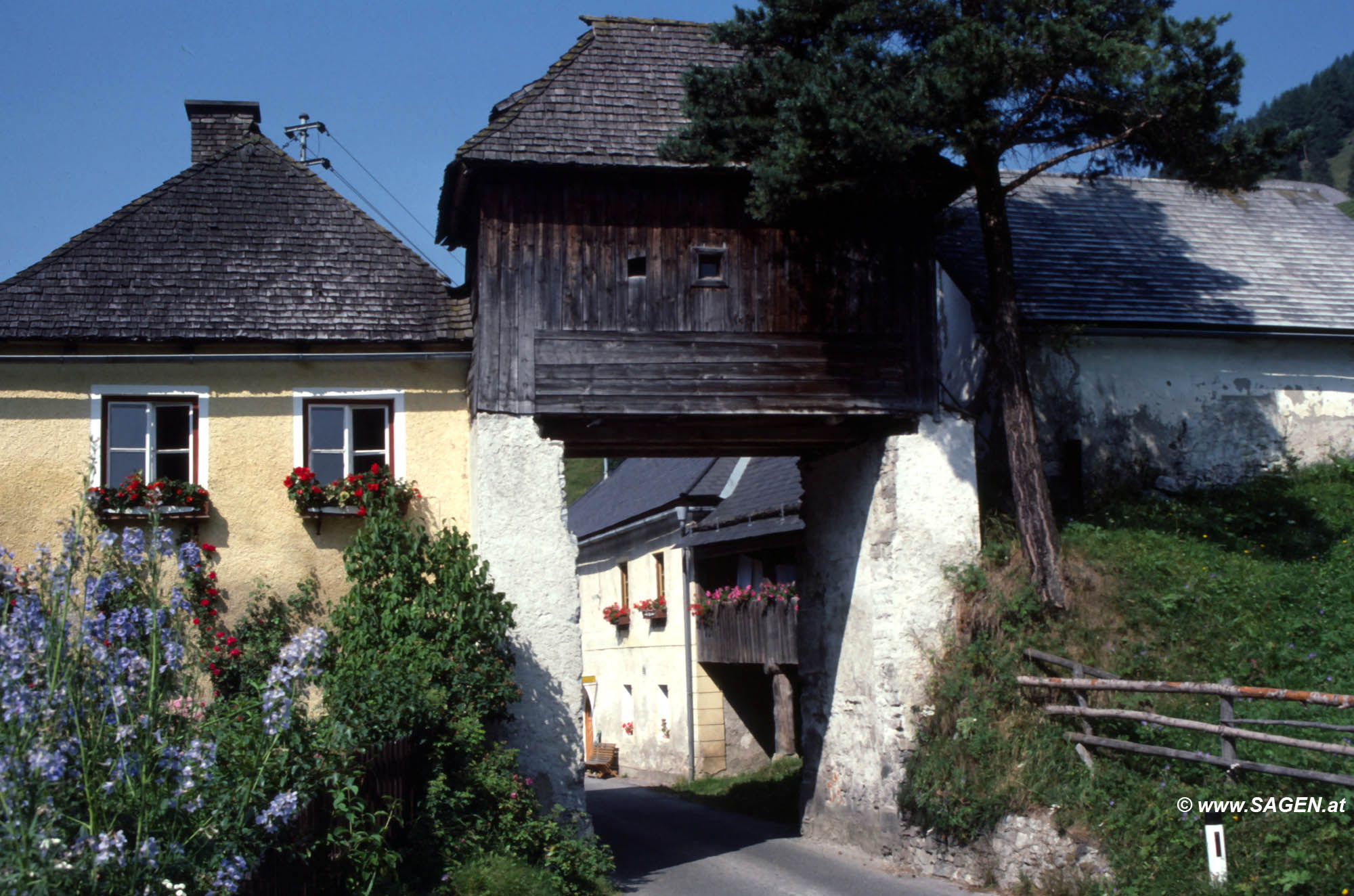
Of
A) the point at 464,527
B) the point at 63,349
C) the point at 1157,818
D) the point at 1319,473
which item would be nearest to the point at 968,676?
the point at 1157,818

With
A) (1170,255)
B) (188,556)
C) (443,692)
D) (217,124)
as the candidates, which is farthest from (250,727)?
(1170,255)

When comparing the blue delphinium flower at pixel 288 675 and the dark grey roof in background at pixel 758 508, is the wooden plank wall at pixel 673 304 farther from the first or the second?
the blue delphinium flower at pixel 288 675

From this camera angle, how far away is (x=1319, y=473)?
14.7m

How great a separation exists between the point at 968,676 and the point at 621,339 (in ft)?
15.6

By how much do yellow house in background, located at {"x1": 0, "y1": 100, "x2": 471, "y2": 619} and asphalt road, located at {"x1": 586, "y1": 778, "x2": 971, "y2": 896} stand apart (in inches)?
168

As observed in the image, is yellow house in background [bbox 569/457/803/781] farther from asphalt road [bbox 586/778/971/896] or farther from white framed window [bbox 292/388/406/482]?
white framed window [bbox 292/388/406/482]

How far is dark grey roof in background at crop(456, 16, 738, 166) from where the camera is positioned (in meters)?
11.6

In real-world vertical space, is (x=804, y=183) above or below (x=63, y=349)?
above

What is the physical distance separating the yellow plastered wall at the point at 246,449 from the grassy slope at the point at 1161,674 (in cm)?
545

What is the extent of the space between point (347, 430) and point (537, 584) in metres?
2.73

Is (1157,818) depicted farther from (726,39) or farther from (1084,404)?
(726,39)

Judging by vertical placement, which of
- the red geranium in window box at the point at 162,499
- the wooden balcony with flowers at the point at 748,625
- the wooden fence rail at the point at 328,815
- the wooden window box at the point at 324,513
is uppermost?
the red geranium in window box at the point at 162,499

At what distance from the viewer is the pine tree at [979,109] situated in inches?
392

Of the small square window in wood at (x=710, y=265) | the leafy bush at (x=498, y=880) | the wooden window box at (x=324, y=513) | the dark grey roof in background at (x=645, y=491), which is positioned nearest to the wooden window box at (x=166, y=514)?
the wooden window box at (x=324, y=513)
